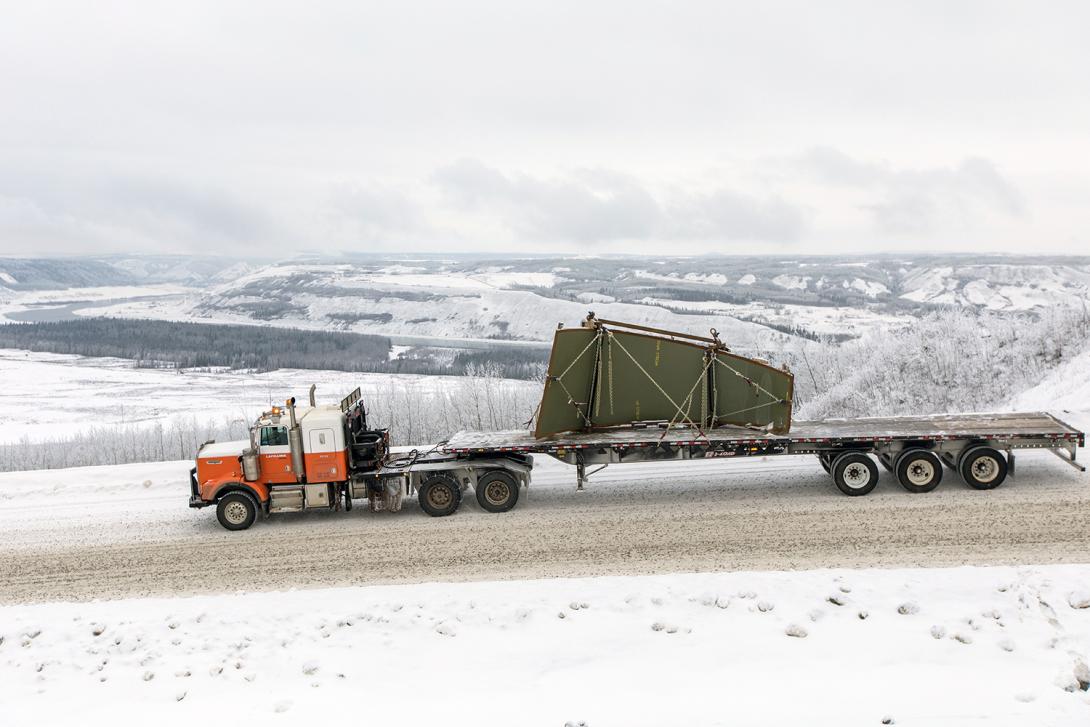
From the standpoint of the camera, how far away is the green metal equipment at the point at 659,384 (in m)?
16.2

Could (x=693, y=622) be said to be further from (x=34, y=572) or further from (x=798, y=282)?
(x=798, y=282)

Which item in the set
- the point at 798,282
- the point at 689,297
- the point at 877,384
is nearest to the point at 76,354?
the point at 689,297

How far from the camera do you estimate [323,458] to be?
1569 cm

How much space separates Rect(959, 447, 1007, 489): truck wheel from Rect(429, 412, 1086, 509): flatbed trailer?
17mm

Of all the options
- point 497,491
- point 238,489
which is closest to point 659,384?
point 497,491

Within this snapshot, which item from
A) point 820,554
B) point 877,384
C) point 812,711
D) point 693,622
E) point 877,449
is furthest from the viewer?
point 877,384

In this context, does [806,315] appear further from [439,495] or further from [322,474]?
[322,474]

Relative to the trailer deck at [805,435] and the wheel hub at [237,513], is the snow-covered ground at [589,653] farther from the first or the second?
the trailer deck at [805,435]

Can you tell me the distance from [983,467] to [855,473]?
251 centimetres

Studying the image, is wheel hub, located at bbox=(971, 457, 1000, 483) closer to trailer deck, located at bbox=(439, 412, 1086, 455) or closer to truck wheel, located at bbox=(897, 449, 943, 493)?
trailer deck, located at bbox=(439, 412, 1086, 455)

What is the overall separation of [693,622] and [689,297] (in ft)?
481

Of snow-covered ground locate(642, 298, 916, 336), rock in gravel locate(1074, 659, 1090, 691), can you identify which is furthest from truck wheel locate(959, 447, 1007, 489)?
snow-covered ground locate(642, 298, 916, 336)

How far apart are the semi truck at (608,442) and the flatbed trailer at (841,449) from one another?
0.9 inches

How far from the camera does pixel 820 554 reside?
1252cm
